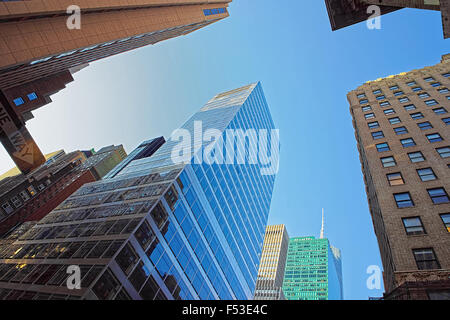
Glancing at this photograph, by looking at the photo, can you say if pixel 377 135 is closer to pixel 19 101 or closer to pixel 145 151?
pixel 19 101

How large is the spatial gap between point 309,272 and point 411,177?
16783 cm

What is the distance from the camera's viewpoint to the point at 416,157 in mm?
25000

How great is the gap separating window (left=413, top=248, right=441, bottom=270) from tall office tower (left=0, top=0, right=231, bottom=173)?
28.9 metres

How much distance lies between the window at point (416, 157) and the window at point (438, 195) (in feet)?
14.6

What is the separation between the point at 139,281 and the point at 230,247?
87.5 feet

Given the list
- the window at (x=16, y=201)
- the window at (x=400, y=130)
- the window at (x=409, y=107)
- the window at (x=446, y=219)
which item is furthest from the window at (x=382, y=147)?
the window at (x=16, y=201)

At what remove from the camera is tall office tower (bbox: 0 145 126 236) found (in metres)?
80.5

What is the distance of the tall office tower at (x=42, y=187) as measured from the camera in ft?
264

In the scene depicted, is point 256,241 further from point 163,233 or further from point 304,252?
point 304,252

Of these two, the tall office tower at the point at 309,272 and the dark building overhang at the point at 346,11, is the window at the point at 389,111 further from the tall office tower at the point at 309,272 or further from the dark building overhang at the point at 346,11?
the tall office tower at the point at 309,272

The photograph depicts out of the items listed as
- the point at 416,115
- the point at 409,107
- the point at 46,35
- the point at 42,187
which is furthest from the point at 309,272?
the point at 46,35
